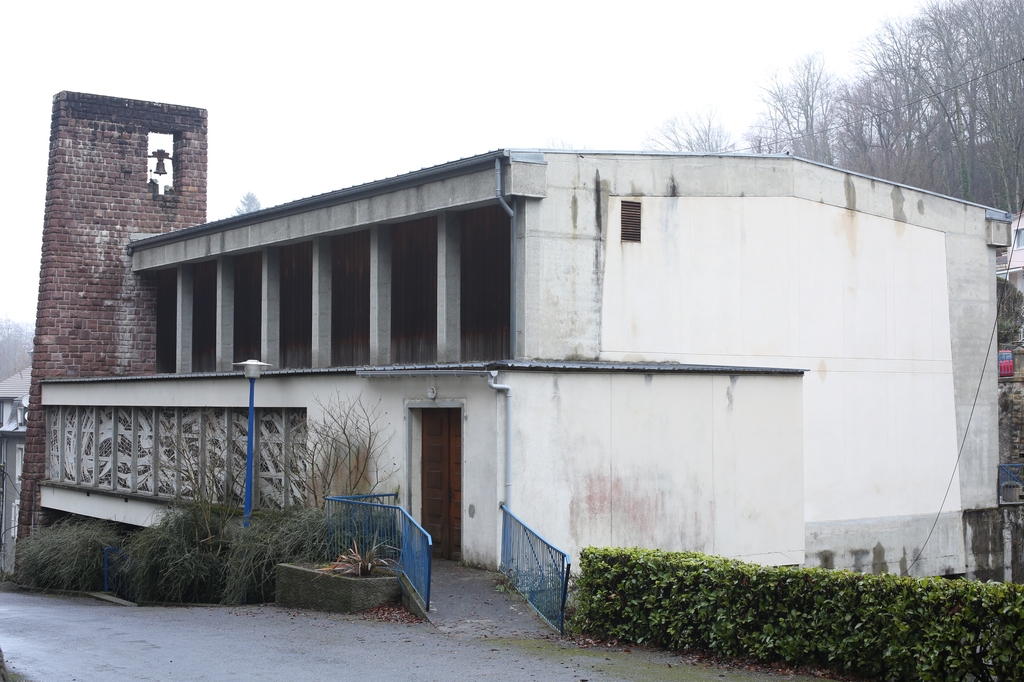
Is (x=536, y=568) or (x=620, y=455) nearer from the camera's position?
(x=536, y=568)

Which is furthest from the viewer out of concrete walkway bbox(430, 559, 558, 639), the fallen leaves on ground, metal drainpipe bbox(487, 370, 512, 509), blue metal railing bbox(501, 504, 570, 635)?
metal drainpipe bbox(487, 370, 512, 509)

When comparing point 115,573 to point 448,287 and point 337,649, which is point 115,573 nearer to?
point 448,287

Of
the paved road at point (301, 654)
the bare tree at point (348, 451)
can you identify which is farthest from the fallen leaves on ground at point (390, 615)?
the bare tree at point (348, 451)

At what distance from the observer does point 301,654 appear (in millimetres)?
11164

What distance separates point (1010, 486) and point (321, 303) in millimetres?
15949

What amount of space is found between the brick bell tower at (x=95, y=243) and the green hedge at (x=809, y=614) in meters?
19.8

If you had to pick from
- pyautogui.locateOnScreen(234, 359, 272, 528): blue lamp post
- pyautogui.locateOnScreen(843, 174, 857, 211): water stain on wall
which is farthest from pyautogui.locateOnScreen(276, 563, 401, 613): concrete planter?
pyautogui.locateOnScreen(843, 174, 857, 211): water stain on wall

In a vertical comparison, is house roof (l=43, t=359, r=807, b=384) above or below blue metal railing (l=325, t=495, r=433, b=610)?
above

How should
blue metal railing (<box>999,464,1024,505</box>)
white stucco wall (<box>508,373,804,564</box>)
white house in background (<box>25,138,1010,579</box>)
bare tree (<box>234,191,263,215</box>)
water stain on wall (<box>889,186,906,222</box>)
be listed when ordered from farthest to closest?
1. bare tree (<box>234,191,263,215</box>)
2. blue metal railing (<box>999,464,1024,505</box>)
3. water stain on wall (<box>889,186,906,222</box>)
4. white house in background (<box>25,138,1010,579</box>)
5. white stucco wall (<box>508,373,804,564</box>)

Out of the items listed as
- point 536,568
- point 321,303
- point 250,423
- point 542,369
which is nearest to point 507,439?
point 542,369

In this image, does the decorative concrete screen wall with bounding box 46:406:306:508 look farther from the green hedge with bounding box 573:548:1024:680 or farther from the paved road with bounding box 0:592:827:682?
the green hedge with bounding box 573:548:1024:680

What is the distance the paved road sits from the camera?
400 inches

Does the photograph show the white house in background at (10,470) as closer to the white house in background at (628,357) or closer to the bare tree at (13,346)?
the white house in background at (628,357)

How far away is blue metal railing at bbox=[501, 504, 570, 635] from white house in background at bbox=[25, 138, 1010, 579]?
0.47 metres
